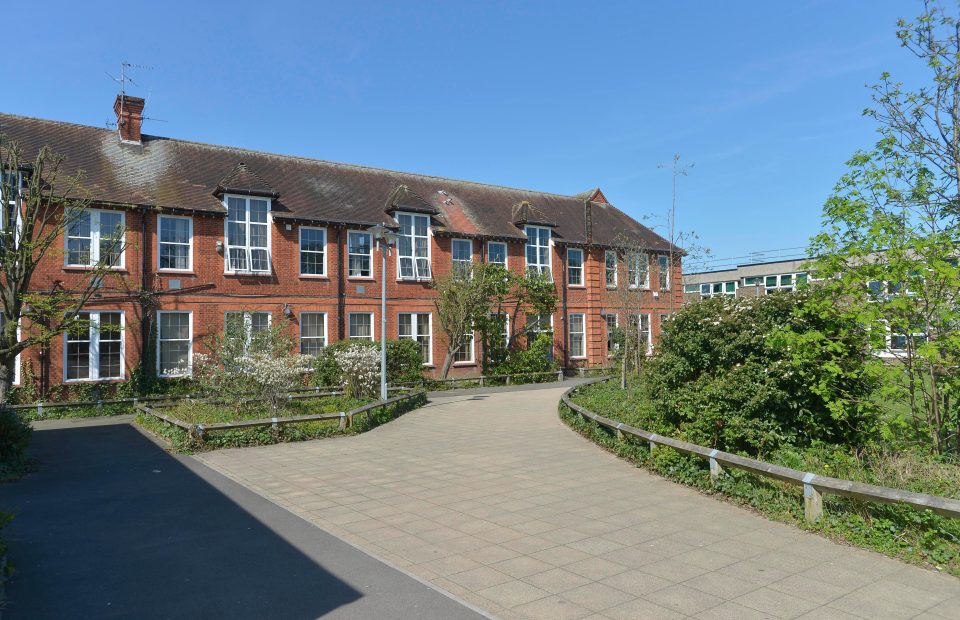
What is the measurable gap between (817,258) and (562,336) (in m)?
23.8

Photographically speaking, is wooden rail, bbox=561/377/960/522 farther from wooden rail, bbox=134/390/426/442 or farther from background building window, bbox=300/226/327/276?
background building window, bbox=300/226/327/276

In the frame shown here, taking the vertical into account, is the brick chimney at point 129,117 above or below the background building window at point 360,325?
above

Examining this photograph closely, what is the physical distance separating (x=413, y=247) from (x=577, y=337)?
1026 centimetres

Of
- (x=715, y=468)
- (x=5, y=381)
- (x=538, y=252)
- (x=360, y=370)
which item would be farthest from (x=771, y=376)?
(x=538, y=252)

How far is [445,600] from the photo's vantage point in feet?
17.0

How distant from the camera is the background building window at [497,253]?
97.8 ft

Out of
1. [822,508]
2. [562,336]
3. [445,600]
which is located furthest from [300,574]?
[562,336]

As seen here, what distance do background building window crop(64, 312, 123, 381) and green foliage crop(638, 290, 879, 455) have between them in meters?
17.5

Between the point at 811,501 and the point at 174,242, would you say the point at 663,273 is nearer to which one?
the point at 174,242

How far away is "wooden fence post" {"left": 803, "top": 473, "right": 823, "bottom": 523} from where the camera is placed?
698 centimetres

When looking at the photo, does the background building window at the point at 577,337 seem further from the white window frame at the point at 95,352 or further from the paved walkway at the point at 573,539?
the paved walkway at the point at 573,539

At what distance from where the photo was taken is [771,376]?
29.0ft

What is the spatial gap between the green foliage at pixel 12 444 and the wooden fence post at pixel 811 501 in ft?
37.6

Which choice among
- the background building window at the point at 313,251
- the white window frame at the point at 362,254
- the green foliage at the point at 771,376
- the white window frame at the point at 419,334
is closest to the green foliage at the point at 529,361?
the white window frame at the point at 419,334
